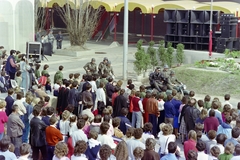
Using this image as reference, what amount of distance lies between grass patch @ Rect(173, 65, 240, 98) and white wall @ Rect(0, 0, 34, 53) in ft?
35.1

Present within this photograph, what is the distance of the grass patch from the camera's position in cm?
2078

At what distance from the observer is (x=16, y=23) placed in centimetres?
2917

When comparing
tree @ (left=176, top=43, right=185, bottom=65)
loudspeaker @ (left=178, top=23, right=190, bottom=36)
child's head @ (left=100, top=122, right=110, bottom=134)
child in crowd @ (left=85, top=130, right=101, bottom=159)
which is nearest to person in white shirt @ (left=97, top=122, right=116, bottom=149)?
child's head @ (left=100, top=122, right=110, bottom=134)

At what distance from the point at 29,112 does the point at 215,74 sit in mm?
11153

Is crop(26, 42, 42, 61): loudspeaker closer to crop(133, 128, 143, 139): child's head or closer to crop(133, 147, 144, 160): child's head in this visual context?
crop(133, 128, 143, 139): child's head

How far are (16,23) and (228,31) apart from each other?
37.9 ft

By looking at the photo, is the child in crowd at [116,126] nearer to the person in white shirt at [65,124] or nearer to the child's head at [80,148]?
the person in white shirt at [65,124]

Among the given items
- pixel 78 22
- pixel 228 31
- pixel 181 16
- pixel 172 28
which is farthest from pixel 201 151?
pixel 78 22

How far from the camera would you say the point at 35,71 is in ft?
61.0

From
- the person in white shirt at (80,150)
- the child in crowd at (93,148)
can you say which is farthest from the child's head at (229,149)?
the person in white shirt at (80,150)

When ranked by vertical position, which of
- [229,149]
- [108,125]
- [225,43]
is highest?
[225,43]

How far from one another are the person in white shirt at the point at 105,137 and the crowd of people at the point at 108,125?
19 mm

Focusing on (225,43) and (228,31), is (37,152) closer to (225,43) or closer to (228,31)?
(225,43)

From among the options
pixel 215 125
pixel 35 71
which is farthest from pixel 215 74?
pixel 215 125
